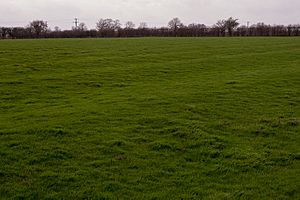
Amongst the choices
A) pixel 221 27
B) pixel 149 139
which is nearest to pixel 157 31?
pixel 221 27

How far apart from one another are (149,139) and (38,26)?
134m

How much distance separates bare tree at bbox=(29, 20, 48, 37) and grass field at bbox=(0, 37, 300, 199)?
114 metres

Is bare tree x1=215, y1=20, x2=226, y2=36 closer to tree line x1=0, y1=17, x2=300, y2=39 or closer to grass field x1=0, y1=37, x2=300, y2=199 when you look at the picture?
tree line x1=0, y1=17, x2=300, y2=39

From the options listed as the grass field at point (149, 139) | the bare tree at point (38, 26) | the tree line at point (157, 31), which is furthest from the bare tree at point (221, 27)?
the grass field at point (149, 139)

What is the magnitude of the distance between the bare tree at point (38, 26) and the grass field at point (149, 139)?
374 ft

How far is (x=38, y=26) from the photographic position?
137 m

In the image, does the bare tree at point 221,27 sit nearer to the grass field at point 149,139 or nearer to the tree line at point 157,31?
the tree line at point 157,31

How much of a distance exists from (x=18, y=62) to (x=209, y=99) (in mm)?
18549

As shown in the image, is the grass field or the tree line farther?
the tree line

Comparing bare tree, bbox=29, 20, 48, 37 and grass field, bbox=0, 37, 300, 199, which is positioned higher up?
bare tree, bbox=29, 20, 48, 37

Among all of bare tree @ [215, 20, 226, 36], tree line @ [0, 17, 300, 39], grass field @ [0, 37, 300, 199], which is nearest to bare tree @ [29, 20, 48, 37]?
tree line @ [0, 17, 300, 39]

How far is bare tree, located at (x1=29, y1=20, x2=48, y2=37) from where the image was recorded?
131m

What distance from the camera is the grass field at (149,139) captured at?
8008 mm

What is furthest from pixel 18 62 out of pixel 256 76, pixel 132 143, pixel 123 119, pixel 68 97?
pixel 132 143
